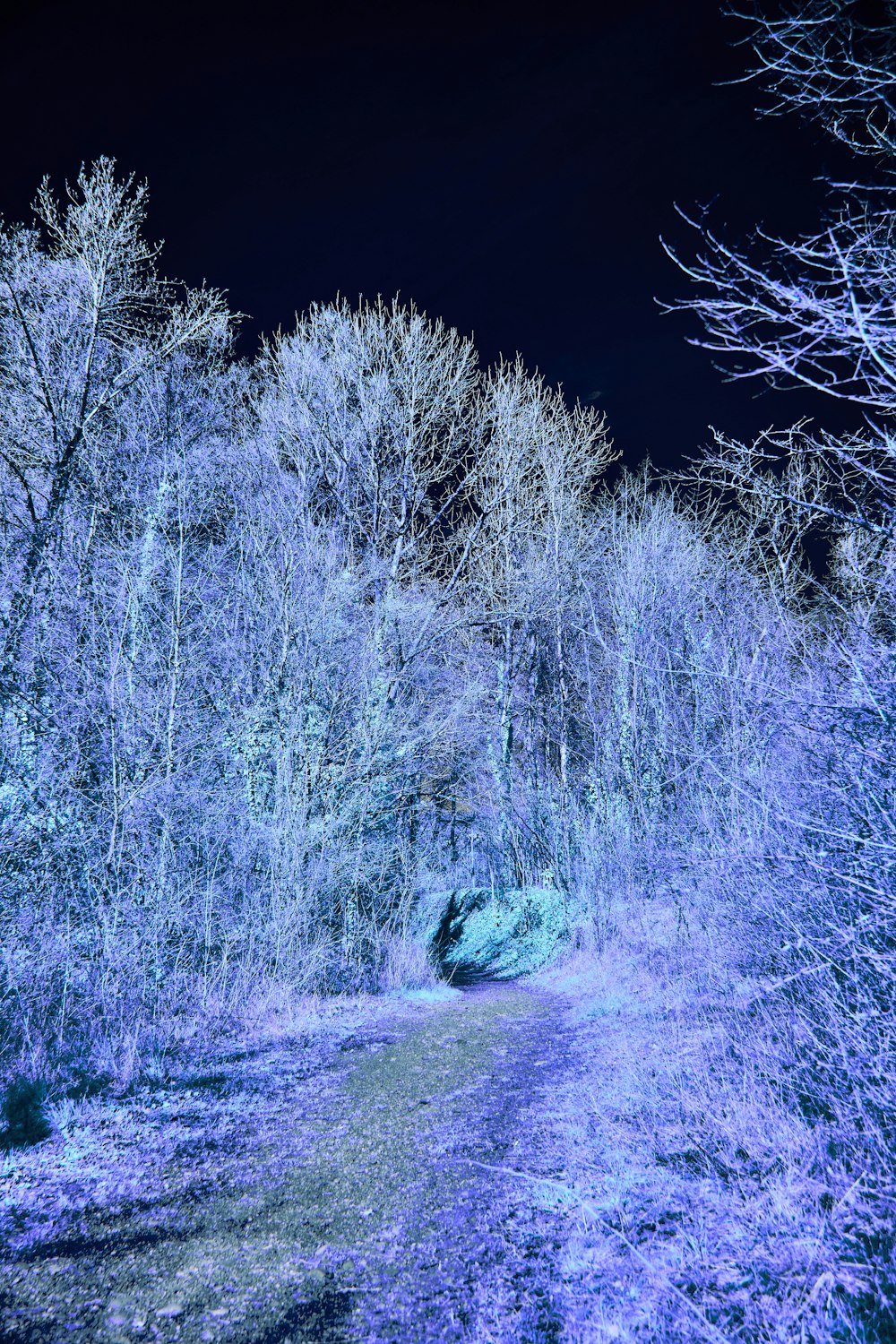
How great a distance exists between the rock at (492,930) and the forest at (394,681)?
0.85 m

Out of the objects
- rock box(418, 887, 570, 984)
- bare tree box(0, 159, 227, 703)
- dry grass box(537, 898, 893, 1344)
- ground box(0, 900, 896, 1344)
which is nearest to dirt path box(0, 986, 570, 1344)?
ground box(0, 900, 896, 1344)

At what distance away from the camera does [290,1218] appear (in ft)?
10.2

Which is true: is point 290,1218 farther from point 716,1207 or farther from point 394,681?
point 394,681

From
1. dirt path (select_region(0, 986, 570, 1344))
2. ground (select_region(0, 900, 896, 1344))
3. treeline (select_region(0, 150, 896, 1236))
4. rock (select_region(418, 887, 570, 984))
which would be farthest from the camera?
rock (select_region(418, 887, 570, 984))

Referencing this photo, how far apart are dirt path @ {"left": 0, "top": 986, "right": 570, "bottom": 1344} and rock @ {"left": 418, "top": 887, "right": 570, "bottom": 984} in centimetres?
780

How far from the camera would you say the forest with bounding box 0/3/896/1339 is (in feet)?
10.1

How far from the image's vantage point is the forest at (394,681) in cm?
308

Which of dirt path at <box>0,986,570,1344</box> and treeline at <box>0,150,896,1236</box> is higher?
treeline at <box>0,150,896,1236</box>

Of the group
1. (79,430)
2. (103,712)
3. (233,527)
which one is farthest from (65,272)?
(103,712)

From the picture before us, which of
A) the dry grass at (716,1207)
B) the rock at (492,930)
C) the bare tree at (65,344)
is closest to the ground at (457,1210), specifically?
the dry grass at (716,1207)

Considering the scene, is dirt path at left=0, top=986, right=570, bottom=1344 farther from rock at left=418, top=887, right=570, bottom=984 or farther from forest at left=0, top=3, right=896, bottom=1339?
rock at left=418, top=887, right=570, bottom=984

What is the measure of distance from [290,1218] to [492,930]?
10.9 metres

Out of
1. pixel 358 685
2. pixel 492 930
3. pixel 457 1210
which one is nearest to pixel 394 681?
pixel 358 685

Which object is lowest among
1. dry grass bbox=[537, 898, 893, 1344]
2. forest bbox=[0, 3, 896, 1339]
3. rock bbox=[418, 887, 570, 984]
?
rock bbox=[418, 887, 570, 984]
